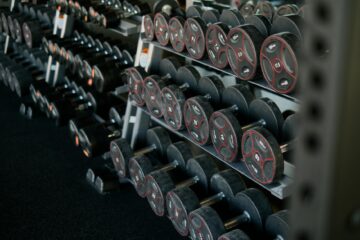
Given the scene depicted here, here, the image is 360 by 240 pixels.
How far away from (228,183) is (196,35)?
2.04 feet

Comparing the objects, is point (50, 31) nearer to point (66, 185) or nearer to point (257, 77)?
point (66, 185)

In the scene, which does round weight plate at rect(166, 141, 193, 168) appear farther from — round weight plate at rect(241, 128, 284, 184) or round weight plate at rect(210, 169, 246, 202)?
round weight plate at rect(241, 128, 284, 184)

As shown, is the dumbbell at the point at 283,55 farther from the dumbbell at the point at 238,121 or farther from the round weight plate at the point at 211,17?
the round weight plate at the point at 211,17

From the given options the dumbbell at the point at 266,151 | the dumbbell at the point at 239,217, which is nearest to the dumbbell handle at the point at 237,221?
the dumbbell at the point at 239,217

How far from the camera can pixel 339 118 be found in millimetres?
226

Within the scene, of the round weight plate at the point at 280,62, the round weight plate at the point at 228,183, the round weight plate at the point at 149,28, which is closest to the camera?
the round weight plate at the point at 280,62

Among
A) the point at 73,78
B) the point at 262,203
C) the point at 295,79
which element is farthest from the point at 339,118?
the point at 73,78

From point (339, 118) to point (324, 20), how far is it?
5cm

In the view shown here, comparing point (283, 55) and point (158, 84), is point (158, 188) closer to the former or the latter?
point (158, 84)

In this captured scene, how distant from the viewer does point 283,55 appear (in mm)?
1313

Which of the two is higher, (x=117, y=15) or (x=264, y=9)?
(x=264, y=9)

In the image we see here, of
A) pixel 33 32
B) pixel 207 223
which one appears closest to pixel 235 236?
pixel 207 223

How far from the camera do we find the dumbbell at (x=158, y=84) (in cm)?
199

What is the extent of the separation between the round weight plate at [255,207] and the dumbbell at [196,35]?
0.60 metres
